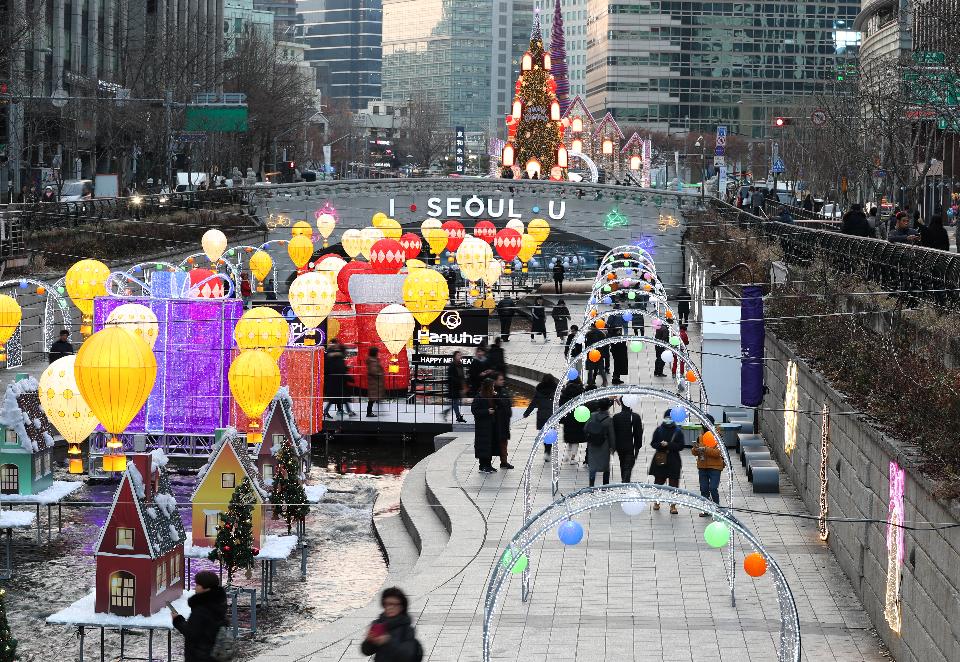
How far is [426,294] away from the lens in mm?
39031

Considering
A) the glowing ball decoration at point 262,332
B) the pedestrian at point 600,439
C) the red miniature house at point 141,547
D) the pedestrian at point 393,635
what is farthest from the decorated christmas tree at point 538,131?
the pedestrian at point 393,635

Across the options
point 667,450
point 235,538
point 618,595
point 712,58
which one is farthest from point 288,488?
point 712,58

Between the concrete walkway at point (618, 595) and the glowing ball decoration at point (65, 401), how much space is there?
254 inches

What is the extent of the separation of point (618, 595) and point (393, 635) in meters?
6.98

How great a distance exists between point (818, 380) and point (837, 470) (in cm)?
177

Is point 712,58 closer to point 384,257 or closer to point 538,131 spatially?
point 538,131

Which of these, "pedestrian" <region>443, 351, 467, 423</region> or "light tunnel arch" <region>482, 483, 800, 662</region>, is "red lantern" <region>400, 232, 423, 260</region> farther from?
"light tunnel arch" <region>482, 483, 800, 662</region>

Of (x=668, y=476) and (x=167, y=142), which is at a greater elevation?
(x=167, y=142)

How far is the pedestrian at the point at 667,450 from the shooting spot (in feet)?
76.5

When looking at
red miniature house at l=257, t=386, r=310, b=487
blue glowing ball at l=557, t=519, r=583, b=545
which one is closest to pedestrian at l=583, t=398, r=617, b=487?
red miniature house at l=257, t=386, r=310, b=487

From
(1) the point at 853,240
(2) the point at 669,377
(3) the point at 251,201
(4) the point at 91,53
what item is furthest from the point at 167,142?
(1) the point at 853,240

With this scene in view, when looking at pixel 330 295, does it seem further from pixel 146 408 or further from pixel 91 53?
pixel 91 53

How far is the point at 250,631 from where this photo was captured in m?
20.0

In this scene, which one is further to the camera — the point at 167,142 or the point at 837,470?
Answer: the point at 167,142
